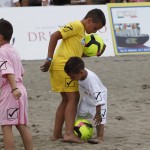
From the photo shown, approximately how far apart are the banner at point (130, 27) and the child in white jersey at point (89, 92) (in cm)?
784

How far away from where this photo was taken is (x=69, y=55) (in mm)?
8070

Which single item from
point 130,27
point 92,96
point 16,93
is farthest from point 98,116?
point 130,27

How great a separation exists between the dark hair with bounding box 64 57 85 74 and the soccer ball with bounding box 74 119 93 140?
77cm

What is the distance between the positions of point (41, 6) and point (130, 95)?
5.13m

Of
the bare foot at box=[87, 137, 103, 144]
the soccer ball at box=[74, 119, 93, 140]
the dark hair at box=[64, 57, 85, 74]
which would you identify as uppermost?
the dark hair at box=[64, 57, 85, 74]

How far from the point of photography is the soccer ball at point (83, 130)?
8.07m

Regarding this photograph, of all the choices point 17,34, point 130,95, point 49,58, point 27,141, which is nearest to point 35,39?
point 17,34

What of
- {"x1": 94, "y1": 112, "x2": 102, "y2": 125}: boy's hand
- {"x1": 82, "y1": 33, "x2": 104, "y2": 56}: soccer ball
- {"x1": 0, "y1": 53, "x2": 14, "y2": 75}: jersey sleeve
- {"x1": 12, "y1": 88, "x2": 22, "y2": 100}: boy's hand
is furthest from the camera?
{"x1": 82, "y1": 33, "x2": 104, "y2": 56}: soccer ball

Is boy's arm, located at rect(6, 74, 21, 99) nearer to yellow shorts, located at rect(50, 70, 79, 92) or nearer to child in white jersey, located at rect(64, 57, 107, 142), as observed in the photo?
child in white jersey, located at rect(64, 57, 107, 142)

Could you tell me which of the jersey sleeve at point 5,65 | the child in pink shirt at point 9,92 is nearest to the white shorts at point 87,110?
the child in pink shirt at point 9,92

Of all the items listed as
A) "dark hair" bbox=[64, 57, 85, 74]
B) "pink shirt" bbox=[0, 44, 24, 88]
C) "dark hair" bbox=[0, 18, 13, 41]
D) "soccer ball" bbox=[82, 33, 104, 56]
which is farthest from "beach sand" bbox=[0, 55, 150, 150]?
"dark hair" bbox=[0, 18, 13, 41]

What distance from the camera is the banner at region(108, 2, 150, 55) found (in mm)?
16031

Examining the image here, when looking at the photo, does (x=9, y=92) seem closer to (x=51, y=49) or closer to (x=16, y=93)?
(x=16, y=93)

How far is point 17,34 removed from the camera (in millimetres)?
15258
